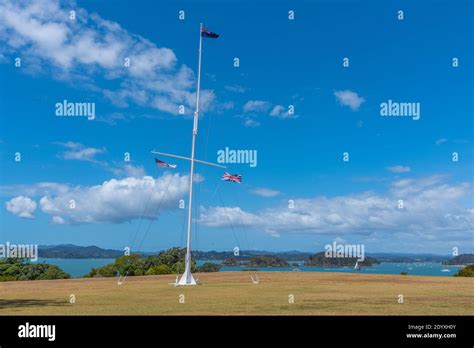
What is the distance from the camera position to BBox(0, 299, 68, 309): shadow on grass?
25398 millimetres

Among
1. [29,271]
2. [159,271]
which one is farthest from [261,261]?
[29,271]

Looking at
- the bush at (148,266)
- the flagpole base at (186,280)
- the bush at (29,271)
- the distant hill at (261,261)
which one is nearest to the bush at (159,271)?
the bush at (148,266)

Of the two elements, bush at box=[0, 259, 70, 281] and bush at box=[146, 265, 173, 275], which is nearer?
bush at box=[146, 265, 173, 275]

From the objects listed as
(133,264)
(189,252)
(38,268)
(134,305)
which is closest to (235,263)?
(133,264)

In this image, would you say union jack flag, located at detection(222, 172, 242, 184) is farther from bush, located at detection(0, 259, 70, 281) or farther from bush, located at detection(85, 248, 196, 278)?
bush, located at detection(0, 259, 70, 281)

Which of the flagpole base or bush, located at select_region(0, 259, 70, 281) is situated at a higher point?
the flagpole base

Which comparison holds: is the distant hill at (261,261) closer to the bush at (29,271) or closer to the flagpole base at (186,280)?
the bush at (29,271)

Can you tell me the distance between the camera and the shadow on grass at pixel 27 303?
1000 inches

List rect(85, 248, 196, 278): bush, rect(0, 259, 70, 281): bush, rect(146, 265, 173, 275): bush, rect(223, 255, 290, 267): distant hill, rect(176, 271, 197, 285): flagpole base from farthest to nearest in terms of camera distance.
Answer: rect(223, 255, 290, 267): distant hill
rect(0, 259, 70, 281): bush
rect(85, 248, 196, 278): bush
rect(146, 265, 173, 275): bush
rect(176, 271, 197, 285): flagpole base

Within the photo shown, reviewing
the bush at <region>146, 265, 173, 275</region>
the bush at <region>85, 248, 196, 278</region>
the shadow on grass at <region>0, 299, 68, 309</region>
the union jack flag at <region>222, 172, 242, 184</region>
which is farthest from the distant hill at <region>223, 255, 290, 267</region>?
the shadow on grass at <region>0, 299, 68, 309</region>

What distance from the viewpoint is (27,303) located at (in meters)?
26.5

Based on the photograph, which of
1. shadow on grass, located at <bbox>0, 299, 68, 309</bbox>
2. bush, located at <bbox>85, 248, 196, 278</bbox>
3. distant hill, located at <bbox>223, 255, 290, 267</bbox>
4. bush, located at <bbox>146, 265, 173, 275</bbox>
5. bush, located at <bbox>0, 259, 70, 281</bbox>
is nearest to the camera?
shadow on grass, located at <bbox>0, 299, 68, 309</bbox>
